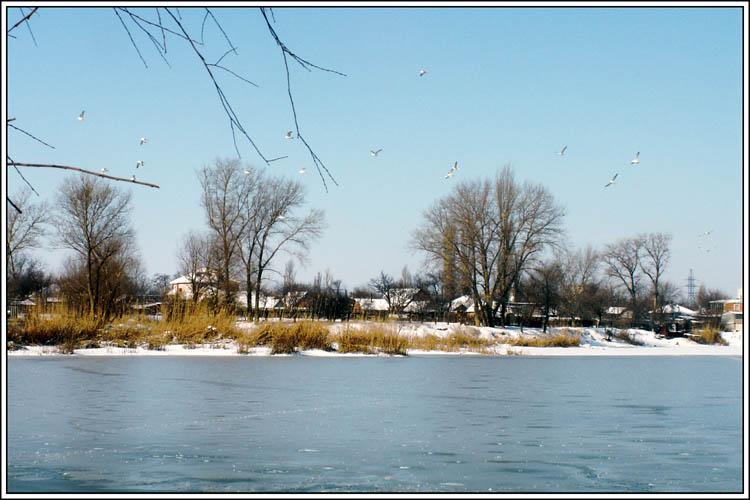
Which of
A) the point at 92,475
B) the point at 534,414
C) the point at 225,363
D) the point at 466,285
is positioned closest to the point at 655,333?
the point at 466,285

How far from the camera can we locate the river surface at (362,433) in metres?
3.90

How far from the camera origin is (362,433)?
547 centimetres

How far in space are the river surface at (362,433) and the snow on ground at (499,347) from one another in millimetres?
3648

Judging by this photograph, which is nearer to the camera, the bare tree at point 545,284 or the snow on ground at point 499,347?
the snow on ground at point 499,347

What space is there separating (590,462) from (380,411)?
2.70 m

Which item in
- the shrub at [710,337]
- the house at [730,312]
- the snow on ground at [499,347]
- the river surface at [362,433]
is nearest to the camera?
the river surface at [362,433]

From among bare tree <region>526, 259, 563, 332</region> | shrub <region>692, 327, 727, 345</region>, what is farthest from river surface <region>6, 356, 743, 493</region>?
bare tree <region>526, 259, 563, 332</region>

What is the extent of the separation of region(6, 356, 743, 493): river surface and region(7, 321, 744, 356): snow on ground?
3648 millimetres

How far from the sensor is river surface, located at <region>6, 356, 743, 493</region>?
12.8ft

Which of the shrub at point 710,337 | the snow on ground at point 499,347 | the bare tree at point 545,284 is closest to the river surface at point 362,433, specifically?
the snow on ground at point 499,347

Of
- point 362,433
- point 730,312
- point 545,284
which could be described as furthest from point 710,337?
point 362,433

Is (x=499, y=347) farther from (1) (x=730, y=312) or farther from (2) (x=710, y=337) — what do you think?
(1) (x=730, y=312)

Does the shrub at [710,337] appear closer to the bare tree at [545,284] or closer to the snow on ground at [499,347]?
the snow on ground at [499,347]

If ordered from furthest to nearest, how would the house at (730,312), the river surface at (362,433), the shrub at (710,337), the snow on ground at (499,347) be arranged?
1. the house at (730,312)
2. the shrub at (710,337)
3. the snow on ground at (499,347)
4. the river surface at (362,433)
